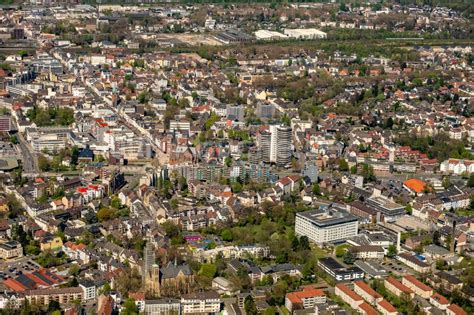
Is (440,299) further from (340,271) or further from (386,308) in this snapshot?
(340,271)

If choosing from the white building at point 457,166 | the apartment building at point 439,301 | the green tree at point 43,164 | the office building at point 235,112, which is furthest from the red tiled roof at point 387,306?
the office building at point 235,112

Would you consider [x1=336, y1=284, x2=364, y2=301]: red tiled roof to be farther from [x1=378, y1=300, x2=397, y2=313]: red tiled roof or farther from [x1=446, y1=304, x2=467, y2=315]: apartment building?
[x1=446, y1=304, x2=467, y2=315]: apartment building

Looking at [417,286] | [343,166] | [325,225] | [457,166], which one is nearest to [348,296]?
[417,286]

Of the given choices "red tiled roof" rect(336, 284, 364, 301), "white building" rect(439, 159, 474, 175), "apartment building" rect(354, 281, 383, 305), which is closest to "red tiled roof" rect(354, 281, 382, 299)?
"apartment building" rect(354, 281, 383, 305)

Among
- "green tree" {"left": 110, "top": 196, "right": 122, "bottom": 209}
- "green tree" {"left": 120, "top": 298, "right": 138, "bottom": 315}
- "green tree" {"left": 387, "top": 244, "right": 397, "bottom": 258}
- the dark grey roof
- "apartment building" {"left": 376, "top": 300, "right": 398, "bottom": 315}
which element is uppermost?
the dark grey roof

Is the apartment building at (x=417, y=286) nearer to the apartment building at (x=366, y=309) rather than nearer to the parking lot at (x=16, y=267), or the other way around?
the apartment building at (x=366, y=309)

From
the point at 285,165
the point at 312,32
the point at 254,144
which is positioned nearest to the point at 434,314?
the point at 285,165

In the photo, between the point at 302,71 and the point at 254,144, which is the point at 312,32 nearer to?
the point at 302,71
